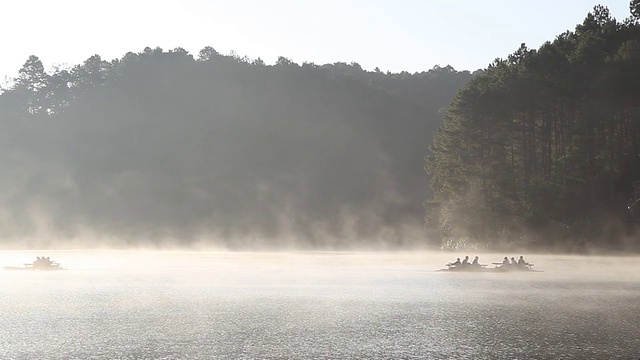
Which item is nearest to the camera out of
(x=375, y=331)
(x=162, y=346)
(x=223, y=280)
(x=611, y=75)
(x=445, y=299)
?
(x=162, y=346)

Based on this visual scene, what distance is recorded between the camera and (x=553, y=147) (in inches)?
4112

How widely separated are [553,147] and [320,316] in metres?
75.7

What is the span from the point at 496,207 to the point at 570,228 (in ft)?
31.8

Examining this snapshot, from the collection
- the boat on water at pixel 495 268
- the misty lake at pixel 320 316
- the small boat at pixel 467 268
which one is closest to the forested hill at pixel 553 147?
the boat on water at pixel 495 268

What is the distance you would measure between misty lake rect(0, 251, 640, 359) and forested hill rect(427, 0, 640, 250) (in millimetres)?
27128

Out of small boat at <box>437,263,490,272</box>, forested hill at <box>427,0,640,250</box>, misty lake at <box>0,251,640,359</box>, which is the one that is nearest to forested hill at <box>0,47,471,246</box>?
forested hill at <box>427,0,640,250</box>

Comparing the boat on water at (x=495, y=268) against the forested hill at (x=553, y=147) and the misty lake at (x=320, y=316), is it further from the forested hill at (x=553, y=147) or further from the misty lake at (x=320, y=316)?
the forested hill at (x=553, y=147)

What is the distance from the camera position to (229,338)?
29859 millimetres

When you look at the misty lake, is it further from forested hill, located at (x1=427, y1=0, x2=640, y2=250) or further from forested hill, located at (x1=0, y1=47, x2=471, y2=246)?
forested hill, located at (x1=0, y1=47, x2=471, y2=246)

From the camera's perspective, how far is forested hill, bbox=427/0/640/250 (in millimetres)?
86688

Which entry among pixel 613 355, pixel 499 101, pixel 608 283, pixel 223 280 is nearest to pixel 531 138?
pixel 499 101

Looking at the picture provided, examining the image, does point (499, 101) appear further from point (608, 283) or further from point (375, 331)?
point (375, 331)

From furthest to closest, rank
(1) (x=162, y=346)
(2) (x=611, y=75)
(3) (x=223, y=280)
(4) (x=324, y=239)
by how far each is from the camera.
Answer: (4) (x=324, y=239)
(2) (x=611, y=75)
(3) (x=223, y=280)
(1) (x=162, y=346)

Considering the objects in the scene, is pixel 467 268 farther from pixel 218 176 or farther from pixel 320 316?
pixel 218 176
